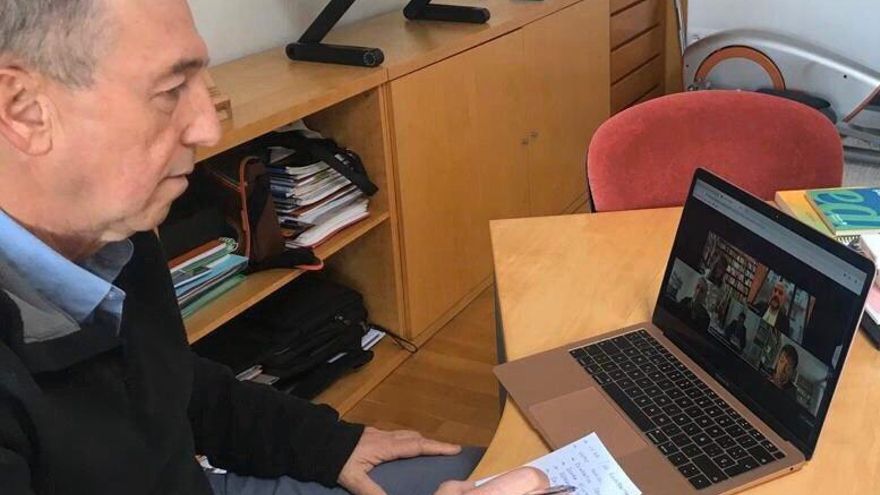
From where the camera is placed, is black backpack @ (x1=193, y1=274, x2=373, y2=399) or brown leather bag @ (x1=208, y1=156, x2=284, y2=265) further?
black backpack @ (x1=193, y1=274, x2=373, y2=399)

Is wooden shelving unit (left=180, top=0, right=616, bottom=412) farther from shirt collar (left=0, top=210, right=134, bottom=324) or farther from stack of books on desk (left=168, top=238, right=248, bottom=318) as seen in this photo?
shirt collar (left=0, top=210, right=134, bottom=324)

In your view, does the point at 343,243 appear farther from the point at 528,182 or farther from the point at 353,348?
the point at 528,182

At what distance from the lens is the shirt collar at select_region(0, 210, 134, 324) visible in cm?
87

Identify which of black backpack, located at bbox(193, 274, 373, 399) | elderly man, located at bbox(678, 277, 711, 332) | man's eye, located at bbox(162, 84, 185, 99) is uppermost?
man's eye, located at bbox(162, 84, 185, 99)

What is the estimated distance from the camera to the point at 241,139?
187cm

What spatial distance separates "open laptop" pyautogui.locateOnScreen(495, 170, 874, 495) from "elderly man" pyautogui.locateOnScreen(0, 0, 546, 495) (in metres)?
0.16

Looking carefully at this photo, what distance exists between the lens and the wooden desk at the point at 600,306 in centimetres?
99

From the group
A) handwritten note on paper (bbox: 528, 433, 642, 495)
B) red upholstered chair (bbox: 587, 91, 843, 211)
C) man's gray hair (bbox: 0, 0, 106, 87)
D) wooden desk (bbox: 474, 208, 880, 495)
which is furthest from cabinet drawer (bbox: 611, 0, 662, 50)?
man's gray hair (bbox: 0, 0, 106, 87)

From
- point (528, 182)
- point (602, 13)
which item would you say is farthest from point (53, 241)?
point (602, 13)

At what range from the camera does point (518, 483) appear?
3.13 ft

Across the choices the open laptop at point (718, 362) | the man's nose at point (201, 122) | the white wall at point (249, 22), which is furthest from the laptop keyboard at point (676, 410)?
the white wall at point (249, 22)

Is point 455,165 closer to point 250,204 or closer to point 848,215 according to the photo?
point 250,204

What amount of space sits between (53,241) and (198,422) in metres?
0.46

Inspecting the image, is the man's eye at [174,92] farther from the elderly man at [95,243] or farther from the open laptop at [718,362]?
the open laptop at [718,362]
